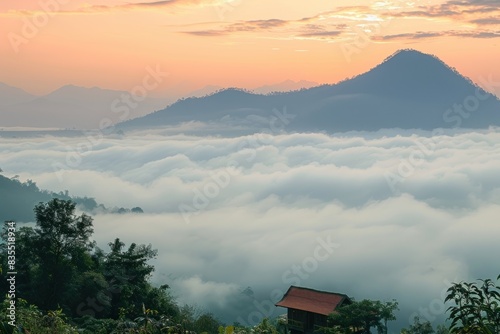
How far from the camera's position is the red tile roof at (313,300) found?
35531 millimetres

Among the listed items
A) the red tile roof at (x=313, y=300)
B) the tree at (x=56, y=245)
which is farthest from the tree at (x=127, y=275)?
the red tile roof at (x=313, y=300)

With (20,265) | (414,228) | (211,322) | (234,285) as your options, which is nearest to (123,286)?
(20,265)

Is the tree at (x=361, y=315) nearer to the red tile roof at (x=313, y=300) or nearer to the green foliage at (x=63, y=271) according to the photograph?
the red tile roof at (x=313, y=300)

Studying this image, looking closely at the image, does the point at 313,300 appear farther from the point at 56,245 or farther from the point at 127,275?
the point at 56,245

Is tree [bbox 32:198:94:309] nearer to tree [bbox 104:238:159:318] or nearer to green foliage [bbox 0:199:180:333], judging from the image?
green foliage [bbox 0:199:180:333]

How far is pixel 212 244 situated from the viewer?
541 ft

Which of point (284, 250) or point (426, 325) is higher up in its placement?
point (284, 250)

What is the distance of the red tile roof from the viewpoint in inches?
1399

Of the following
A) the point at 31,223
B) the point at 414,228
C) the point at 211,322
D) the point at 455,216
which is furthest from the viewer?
the point at 455,216

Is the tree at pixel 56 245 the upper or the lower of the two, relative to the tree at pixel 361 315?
upper

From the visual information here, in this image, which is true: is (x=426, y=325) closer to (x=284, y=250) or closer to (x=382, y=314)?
(x=382, y=314)

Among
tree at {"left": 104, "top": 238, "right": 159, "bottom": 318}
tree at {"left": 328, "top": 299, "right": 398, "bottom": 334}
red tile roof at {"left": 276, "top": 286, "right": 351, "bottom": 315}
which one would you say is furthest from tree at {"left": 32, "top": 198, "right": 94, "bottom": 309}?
tree at {"left": 328, "top": 299, "right": 398, "bottom": 334}

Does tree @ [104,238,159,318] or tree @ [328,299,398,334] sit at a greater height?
tree @ [104,238,159,318]

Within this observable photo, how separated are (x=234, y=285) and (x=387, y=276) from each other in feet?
125
